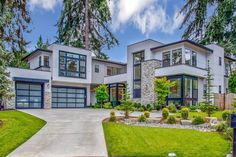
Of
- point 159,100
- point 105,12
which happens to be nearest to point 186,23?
point 105,12

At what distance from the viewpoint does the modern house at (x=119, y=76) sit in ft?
80.4

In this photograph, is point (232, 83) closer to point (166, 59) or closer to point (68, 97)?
point (166, 59)

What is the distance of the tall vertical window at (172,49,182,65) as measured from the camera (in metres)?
25.1

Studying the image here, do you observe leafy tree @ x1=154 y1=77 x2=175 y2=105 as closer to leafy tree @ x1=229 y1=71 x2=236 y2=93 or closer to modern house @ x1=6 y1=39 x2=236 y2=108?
modern house @ x1=6 y1=39 x2=236 y2=108

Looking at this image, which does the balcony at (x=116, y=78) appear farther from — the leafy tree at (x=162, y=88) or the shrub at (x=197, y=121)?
the shrub at (x=197, y=121)

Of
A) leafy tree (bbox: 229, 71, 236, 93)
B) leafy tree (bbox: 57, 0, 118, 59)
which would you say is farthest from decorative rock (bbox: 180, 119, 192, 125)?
leafy tree (bbox: 57, 0, 118, 59)

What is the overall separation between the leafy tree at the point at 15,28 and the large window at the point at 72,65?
47.9 feet

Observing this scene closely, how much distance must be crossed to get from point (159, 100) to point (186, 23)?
15.6 metres

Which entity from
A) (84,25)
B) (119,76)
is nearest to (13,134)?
(119,76)

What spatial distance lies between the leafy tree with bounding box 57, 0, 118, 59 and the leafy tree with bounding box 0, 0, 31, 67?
78.0ft

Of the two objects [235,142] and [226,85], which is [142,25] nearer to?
[226,85]

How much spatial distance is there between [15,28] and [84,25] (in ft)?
84.7

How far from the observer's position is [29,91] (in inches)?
1006

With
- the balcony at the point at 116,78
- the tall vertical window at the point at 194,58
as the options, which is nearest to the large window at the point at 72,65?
the balcony at the point at 116,78
